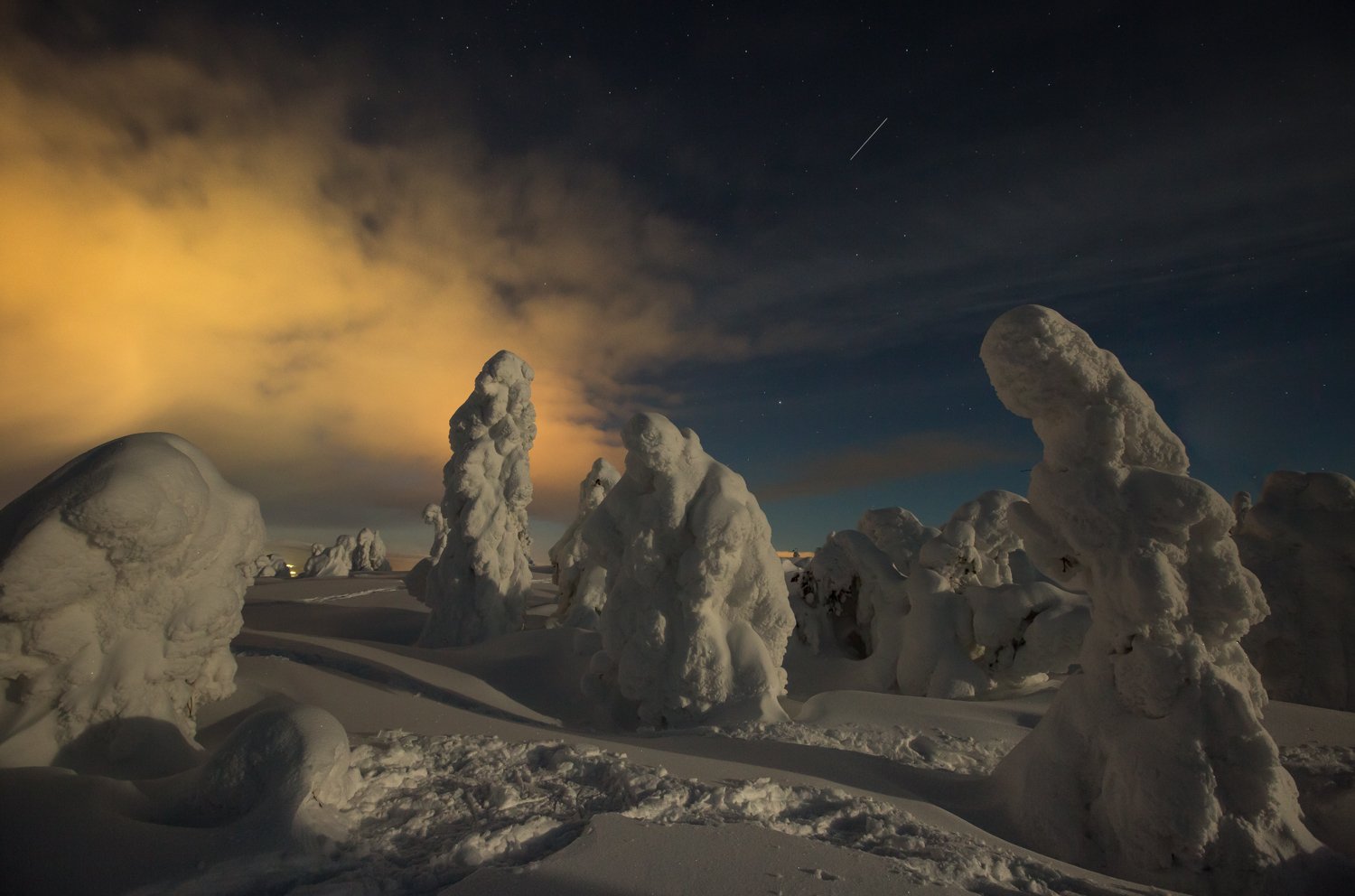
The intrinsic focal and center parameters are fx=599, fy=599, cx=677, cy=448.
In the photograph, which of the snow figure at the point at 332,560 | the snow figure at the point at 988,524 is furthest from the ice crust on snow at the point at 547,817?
the snow figure at the point at 332,560

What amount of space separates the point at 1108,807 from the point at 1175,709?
86 centimetres

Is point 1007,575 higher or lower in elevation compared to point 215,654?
higher

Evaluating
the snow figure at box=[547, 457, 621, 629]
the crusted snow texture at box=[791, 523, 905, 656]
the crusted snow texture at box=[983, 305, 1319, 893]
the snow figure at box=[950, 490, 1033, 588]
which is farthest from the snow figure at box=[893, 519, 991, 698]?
the snow figure at box=[547, 457, 621, 629]

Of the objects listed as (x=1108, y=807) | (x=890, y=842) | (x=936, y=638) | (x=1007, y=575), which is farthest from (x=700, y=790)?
(x=1007, y=575)

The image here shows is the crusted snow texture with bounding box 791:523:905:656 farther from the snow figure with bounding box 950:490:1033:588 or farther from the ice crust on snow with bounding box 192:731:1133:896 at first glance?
the ice crust on snow with bounding box 192:731:1133:896

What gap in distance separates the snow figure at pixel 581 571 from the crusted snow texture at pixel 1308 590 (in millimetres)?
12917

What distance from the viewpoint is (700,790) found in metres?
3.72

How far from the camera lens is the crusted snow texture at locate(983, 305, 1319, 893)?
13.1 feet

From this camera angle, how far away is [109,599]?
170 inches

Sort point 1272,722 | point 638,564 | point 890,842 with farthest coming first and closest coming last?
point 638,564 → point 1272,722 → point 890,842

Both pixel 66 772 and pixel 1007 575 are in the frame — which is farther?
pixel 1007 575

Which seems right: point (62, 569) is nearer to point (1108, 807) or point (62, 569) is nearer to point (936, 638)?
point (1108, 807)

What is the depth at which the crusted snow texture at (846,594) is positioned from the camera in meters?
13.3

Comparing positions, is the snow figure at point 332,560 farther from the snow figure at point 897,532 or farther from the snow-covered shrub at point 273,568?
the snow figure at point 897,532
